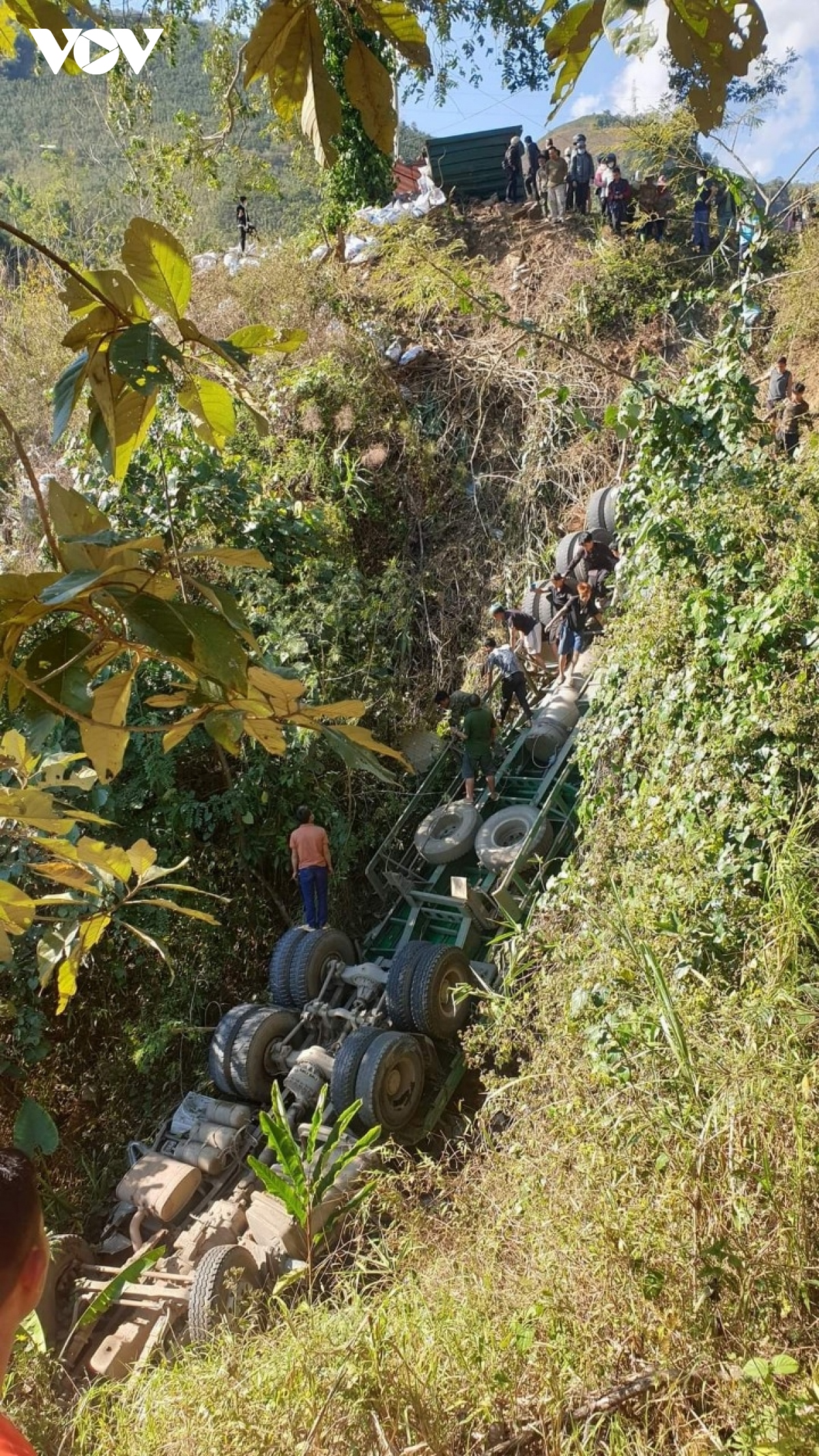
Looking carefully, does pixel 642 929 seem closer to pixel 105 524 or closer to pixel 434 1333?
pixel 434 1333

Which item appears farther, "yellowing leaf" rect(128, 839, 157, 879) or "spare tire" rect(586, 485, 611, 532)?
"spare tire" rect(586, 485, 611, 532)

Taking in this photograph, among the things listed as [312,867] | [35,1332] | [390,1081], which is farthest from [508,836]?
[35,1332]

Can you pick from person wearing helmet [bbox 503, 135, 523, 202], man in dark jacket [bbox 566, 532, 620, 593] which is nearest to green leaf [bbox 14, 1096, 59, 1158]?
man in dark jacket [bbox 566, 532, 620, 593]

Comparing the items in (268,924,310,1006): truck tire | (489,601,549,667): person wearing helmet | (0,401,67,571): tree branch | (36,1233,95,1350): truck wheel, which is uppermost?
(0,401,67,571): tree branch

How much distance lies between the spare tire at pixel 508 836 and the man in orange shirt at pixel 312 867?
3.95 ft

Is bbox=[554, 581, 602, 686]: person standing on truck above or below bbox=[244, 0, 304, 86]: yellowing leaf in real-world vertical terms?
below

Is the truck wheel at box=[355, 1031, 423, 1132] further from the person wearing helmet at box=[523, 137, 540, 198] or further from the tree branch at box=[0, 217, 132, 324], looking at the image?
the person wearing helmet at box=[523, 137, 540, 198]

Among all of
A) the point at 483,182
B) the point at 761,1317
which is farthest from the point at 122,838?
the point at 483,182

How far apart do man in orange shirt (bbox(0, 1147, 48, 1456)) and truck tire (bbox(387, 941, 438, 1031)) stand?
5.33m

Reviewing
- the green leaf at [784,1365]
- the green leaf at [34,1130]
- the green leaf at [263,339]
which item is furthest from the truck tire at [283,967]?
the green leaf at [263,339]

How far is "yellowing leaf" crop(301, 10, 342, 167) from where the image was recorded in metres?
1.31

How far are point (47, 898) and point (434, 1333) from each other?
2263 mm

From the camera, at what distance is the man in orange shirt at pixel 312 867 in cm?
788

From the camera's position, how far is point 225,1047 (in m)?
6.78
